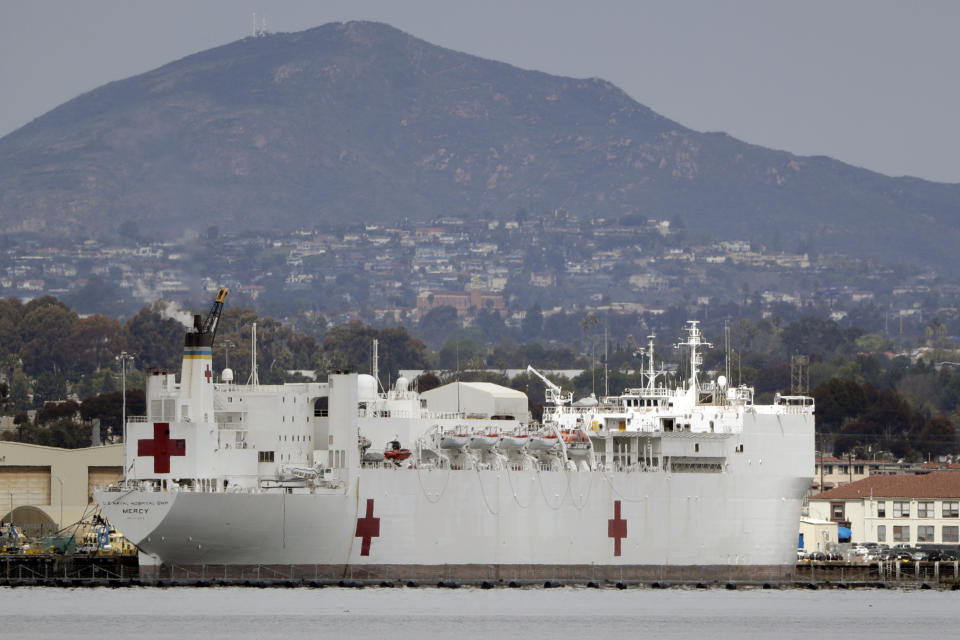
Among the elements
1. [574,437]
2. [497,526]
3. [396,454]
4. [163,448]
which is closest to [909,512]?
[574,437]

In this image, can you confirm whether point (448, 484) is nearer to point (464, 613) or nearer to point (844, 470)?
point (464, 613)

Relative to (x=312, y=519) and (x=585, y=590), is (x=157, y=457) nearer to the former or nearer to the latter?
(x=312, y=519)

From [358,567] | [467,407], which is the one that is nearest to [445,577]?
[358,567]

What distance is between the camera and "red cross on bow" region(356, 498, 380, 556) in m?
53.7

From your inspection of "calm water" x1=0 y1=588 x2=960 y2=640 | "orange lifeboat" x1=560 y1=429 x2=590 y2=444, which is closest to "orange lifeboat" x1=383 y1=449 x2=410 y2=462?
"calm water" x1=0 y1=588 x2=960 y2=640

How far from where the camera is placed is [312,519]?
5316 cm

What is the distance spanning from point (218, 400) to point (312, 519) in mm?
4883

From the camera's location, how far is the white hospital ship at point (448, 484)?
5297 cm

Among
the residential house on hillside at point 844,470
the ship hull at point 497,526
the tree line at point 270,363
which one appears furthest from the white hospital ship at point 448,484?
the tree line at point 270,363

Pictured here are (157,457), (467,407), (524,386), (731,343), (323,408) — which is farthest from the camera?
(731,343)

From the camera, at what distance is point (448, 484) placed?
5475cm

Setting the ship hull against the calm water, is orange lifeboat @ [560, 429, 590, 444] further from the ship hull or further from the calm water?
the calm water

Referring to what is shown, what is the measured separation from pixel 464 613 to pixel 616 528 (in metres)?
6.79

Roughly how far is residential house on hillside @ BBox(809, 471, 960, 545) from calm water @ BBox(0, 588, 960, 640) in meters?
14.2
